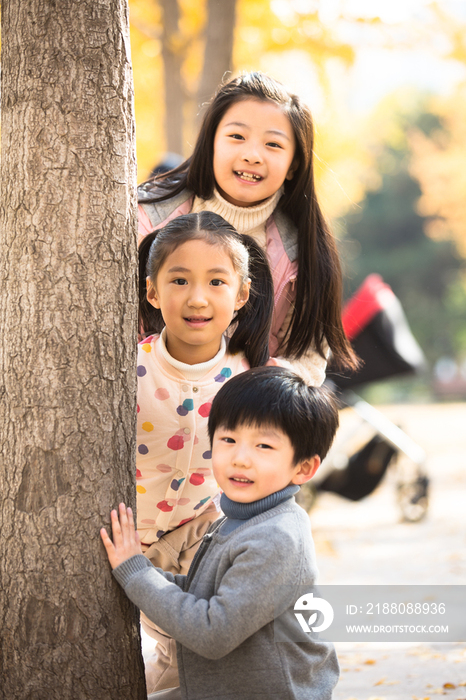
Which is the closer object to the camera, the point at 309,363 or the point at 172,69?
the point at 309,363

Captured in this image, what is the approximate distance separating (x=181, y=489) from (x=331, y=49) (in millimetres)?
6643

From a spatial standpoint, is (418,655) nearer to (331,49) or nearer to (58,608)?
(58,608)

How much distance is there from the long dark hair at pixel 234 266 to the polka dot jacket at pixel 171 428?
0.07m

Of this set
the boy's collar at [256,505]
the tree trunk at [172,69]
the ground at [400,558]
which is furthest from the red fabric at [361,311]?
the boy's collar at [256,505]

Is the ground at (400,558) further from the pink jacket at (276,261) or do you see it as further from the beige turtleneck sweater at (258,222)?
the pink jacket at (276,261)

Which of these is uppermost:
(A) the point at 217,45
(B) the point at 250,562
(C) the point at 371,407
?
(A) the point at 217,45

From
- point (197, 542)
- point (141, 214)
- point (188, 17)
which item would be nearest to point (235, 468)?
point (197, 542)

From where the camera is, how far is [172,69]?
845cm

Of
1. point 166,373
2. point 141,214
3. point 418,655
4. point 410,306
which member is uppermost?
point 141,214

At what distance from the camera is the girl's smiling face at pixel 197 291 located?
85.6 inches

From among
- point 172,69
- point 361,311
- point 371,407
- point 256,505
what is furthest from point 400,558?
point 172,69

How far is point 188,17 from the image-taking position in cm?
884

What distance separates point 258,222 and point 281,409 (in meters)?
A: 0.92

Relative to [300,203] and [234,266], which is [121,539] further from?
[300,203]
